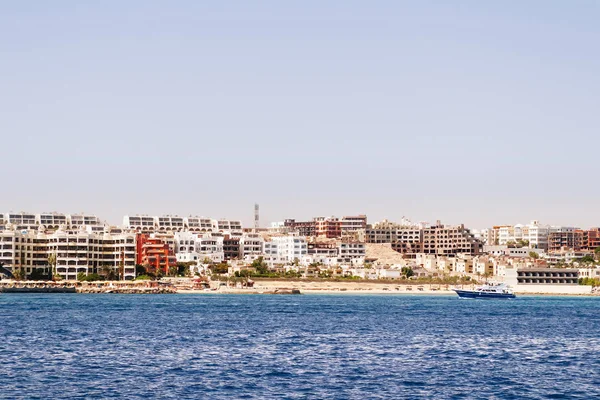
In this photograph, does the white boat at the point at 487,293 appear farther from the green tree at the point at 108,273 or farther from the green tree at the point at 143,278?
the green tree at the point at 108,273

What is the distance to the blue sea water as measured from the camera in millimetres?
46594

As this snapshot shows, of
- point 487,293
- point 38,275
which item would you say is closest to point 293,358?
point 487,293

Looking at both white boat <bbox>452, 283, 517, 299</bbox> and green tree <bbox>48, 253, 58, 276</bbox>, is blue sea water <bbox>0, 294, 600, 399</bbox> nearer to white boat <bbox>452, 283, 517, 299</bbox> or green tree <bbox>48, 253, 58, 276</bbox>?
white boat <bbox>452, 283, 517, 299</bbox>

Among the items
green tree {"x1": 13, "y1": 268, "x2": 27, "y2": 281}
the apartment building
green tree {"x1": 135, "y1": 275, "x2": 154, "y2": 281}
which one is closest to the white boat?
green tree {"x1": 135, "y1": 275, "x2": 154, "y2": 281}

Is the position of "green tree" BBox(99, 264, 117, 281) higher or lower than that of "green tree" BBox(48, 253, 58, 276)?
lower

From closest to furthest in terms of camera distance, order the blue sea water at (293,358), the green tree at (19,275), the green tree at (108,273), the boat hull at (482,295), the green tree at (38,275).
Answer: the blue sea water at (293,358), the boat hull at (482,295), the green tree at (19,275), the green tree at (38,275), the green tree at (108,273)

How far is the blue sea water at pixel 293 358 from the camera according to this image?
4659cm

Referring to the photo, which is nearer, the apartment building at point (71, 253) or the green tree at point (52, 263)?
the apartment building at point (71, 253)

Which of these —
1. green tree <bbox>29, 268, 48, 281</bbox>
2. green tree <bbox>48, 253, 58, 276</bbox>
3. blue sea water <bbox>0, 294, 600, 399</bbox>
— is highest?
green tree <bbox>48, 253, 58, 276</bbox>

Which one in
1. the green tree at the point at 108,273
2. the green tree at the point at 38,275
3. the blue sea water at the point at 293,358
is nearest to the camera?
the blue sea water at the point at 293,358

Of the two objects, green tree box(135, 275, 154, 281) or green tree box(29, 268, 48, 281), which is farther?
green tree box(135, 275, 154, 281)

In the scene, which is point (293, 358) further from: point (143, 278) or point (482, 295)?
point (143, 278)

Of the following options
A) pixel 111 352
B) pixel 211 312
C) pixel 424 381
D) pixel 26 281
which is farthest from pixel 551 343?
pixel 26 281

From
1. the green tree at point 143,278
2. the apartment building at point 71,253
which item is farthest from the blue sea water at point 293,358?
the green tree at point 143,278
